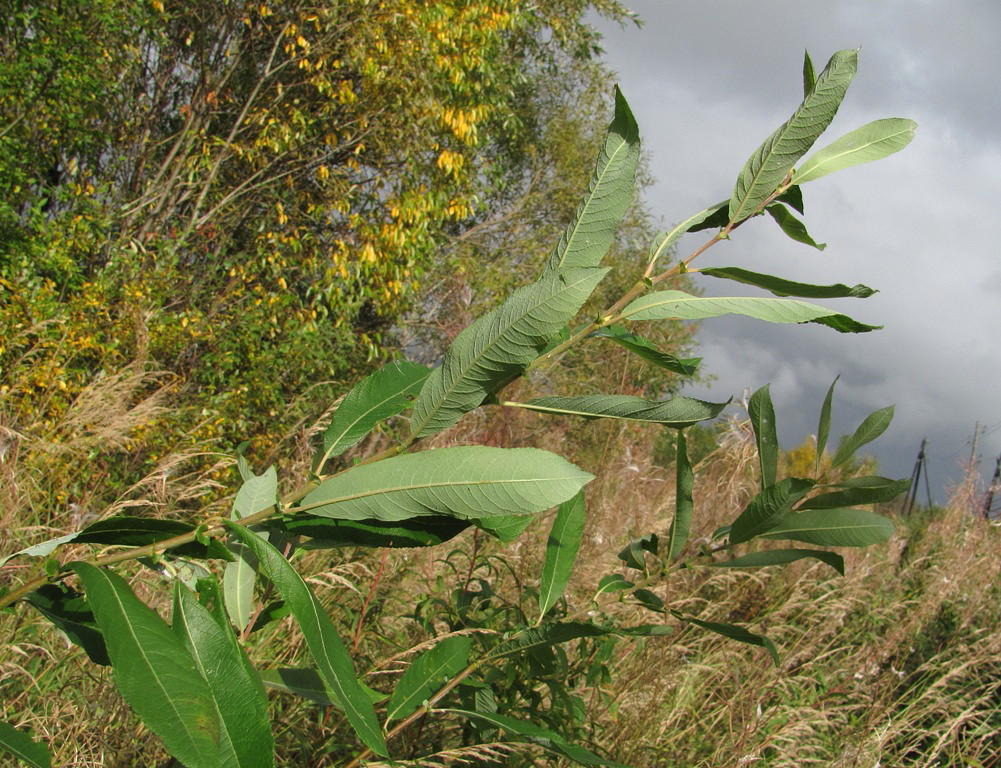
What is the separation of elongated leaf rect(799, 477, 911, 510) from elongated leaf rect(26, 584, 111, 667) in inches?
24.2

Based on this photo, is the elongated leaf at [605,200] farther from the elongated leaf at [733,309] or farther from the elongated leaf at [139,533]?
the elongated leaf at [139,533]

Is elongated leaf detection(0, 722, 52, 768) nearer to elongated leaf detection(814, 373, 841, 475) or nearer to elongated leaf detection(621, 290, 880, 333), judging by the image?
elongated leaf detection(621, 290, 880, 333)

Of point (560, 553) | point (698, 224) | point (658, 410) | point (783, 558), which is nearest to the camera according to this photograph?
point (658, 410)

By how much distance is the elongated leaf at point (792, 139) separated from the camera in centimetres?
56

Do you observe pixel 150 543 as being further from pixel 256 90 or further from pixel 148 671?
pixel 256 90

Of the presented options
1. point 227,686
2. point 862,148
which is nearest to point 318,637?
point 227,686

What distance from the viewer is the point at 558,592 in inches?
34.6

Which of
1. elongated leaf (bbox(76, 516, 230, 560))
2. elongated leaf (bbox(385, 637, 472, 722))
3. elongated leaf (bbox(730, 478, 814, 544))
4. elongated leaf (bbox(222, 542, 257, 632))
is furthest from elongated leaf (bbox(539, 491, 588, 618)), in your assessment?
elongated leaf (bbox(76, 516, 230, 560))

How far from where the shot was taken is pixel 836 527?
0.71 meters

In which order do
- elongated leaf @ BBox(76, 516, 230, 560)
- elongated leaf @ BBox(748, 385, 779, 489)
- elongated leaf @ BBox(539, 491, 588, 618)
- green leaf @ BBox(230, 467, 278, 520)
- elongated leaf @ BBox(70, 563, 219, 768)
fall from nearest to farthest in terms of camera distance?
elongated leaf @ BBox(70, 563, 219, 768) → elongated leaf @ BBox(76, 516, 230, 560) → green leaf @ BBox(230, 467, 278, 520) → elongated leaf @ BBox(748, 385, 779, 489) → elongated leaf @ BBox(539, 491, 588, 618)

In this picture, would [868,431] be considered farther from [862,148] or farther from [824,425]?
[862,148]

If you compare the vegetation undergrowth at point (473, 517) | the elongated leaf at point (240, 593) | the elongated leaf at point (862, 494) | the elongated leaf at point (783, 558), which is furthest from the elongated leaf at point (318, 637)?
the elongated leaf at point (862, 494)

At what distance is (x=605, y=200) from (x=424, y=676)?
527 millimetres

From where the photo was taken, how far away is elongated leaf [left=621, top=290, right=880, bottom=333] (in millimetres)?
536
